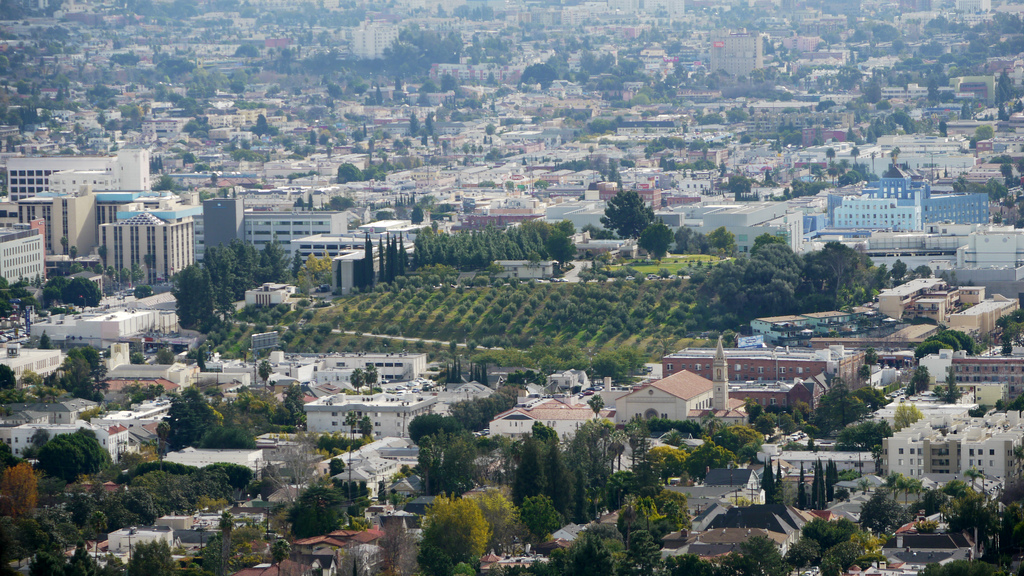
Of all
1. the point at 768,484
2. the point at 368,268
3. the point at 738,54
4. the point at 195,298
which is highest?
the point at 738,54

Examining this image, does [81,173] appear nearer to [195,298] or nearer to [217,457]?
[195,298]

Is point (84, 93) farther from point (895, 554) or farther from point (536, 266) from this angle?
point (895, 554)

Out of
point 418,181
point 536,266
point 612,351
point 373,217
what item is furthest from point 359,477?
point 418,181

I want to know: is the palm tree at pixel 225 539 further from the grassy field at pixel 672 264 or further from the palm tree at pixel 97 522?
the grassy field at pixel 672 264

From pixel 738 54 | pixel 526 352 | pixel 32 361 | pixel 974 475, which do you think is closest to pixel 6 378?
pixel 32 361

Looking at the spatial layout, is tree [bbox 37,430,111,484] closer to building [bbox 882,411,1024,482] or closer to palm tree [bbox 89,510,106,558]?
palm tree [bbox 89,510,106,558]

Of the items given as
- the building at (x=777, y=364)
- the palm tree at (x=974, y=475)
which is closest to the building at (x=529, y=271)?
the building at (x=777, y=364)
